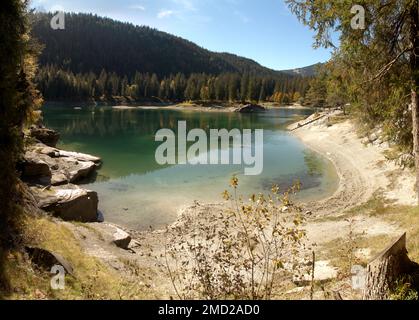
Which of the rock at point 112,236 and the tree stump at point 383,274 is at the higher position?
the tree stump at point 383,274

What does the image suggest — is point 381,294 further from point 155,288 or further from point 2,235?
point 2,235

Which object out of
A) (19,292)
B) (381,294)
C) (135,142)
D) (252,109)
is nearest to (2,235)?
(19,292)

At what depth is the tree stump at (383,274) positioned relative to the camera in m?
8.28

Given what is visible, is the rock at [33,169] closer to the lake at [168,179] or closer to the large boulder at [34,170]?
the large boulder at [34,170]

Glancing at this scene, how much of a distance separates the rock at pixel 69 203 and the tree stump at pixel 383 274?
49.2ft

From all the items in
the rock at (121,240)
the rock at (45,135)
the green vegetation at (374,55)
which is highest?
the green vegetation at (374,55)

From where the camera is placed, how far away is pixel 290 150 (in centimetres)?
5194

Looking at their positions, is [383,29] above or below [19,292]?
above

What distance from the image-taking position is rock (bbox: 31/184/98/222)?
60.2ft

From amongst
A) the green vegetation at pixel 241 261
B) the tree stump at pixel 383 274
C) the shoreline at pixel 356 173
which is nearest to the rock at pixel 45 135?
the green vegetation at pixel 241 261

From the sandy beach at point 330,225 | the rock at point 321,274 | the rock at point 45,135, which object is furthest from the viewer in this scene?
the rock at point 45,135

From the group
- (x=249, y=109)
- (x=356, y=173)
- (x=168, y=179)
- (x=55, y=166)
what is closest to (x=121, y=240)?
(x=168, y=179)

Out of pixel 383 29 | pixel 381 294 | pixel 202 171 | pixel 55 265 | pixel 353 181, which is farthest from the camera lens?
pixel 202 171

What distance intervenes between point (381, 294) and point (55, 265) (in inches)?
346
